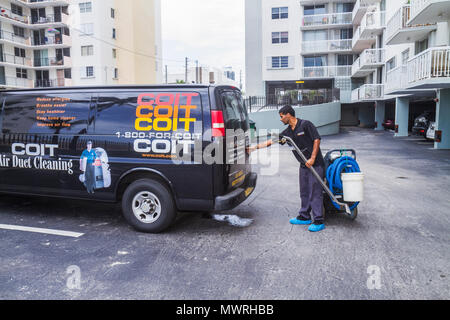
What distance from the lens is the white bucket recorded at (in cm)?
536

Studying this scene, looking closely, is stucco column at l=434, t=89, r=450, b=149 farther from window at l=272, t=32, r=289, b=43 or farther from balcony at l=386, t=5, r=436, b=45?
window at l=272, t=32, r=289, b=43

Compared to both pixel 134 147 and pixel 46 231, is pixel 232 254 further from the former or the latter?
pixel 46 231

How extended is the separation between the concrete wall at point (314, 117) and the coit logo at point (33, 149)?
57.2 feet

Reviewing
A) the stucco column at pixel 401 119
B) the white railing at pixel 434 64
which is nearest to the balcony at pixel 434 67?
the white railing at pixel 434 64

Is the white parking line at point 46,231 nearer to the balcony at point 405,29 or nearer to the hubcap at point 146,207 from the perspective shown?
the hubcap at point 146,207

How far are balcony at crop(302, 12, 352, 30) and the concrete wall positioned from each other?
13.6 meters

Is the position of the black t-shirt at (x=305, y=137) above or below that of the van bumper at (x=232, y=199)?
above

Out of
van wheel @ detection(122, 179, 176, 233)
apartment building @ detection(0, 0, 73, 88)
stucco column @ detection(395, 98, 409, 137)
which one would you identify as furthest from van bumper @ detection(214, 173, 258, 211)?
apartment building @ detection(0, 0, 73, 88)

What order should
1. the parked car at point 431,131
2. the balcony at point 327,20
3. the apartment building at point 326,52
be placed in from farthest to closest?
the balcony at point 327,20
the apartment building at point 326,52
the parked car at point 431,131

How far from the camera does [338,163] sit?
5566 millimetres

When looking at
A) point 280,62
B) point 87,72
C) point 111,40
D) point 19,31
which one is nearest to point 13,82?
point 19,31

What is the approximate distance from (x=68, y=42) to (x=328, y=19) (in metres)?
29.5

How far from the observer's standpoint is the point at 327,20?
37.6m

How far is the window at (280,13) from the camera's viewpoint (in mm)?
38031
